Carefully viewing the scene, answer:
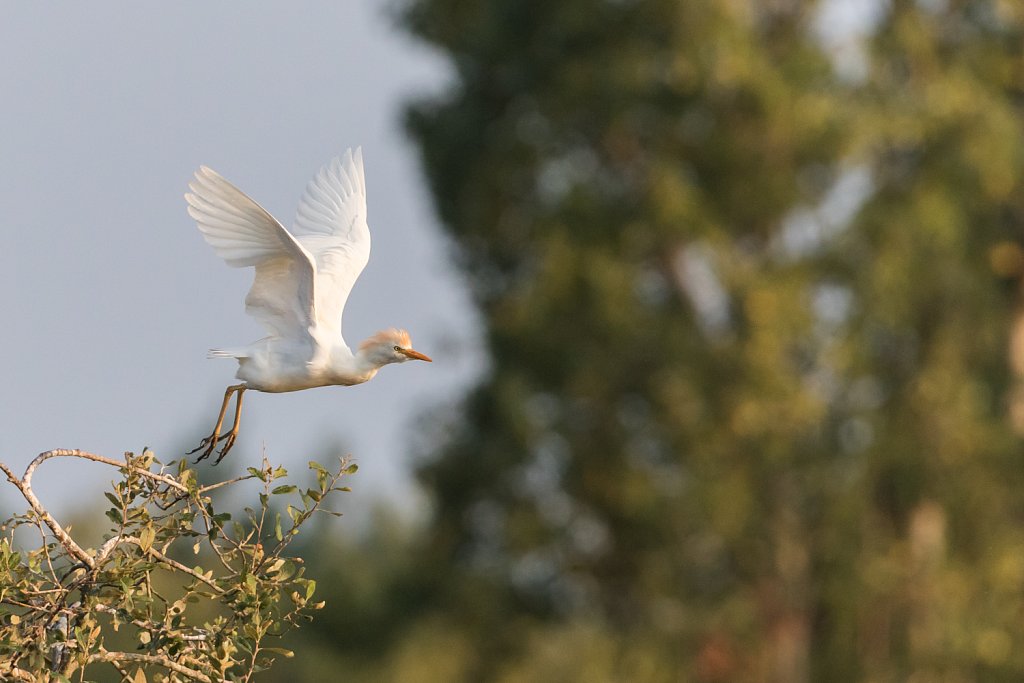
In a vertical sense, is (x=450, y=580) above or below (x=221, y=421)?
above

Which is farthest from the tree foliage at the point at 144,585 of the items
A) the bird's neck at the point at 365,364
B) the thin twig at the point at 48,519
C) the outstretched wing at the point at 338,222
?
the outstretched wing at the point at 338,222

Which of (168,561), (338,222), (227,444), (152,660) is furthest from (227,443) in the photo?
(152,660)

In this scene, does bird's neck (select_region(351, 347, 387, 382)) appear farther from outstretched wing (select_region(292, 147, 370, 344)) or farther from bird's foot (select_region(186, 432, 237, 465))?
bird's foot (select_region(186, 432, 237, 465))

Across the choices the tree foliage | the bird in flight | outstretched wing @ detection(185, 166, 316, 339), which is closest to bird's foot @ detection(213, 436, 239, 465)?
the bird in flight

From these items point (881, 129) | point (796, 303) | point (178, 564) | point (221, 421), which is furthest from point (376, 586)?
point (178, 564)

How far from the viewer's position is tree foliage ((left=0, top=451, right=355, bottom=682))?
4.13 m

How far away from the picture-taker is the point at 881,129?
14.8 metres

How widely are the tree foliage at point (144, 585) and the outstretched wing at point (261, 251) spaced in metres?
1.21

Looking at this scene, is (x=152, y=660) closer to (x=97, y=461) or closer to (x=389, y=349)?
(x=97, y=461)

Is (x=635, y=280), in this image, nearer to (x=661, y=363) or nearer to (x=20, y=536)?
(x=661, y=363)

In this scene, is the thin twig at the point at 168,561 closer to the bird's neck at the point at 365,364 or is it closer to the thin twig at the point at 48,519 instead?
the thin twig at the point at 48,519

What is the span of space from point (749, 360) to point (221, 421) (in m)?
8.88

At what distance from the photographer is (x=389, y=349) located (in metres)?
5.98

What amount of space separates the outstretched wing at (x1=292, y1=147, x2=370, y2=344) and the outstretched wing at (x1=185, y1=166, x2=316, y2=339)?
46 cm
